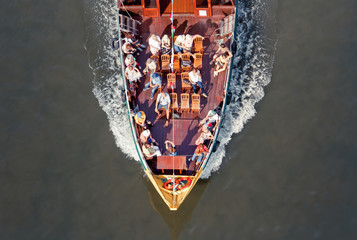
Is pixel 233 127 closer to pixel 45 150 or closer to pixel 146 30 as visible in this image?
pixel 146 30

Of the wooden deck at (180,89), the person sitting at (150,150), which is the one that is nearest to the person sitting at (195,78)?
the wooden deck at (180,89)

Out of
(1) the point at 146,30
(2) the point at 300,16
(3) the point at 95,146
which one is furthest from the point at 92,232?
(2) the point at 300,16

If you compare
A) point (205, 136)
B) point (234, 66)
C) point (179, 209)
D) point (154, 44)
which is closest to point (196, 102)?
point (205, 136)

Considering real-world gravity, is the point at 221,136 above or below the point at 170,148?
below

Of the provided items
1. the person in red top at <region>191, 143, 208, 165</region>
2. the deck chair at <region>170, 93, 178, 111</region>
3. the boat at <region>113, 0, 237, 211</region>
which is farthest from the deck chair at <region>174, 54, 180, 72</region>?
the person in red top at <region>191, 143, 208, 165</region>

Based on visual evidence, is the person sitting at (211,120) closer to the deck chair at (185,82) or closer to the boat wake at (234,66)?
the deck chair at (185,82)

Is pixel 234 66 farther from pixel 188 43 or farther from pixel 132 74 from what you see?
pixel 132 74
